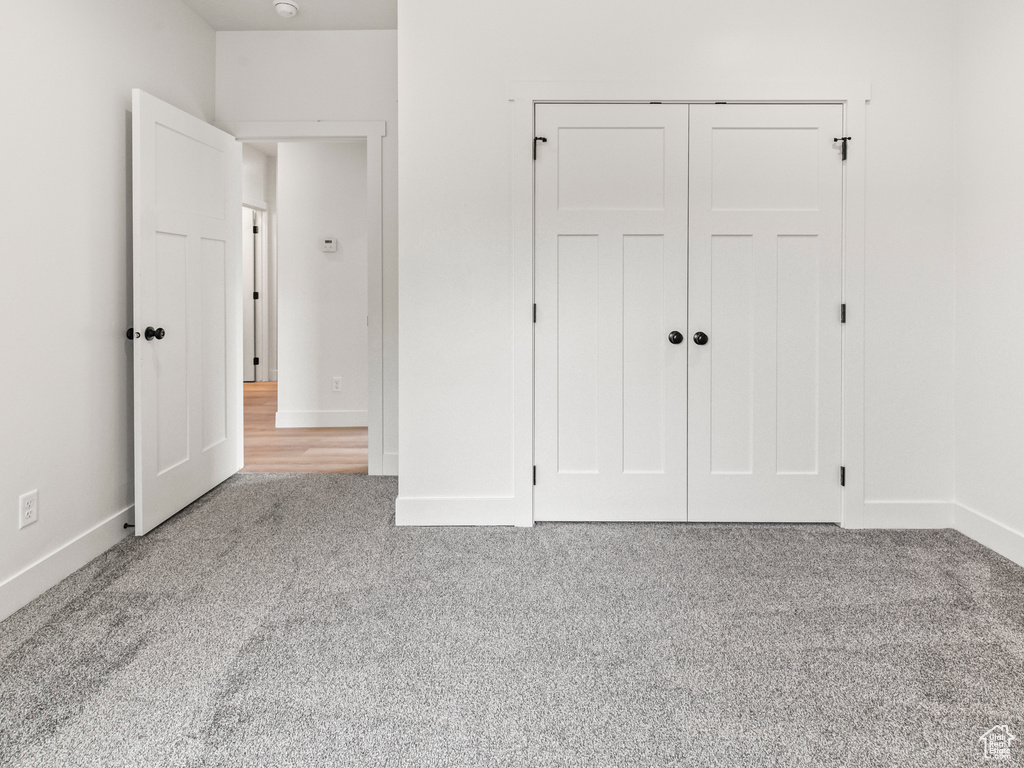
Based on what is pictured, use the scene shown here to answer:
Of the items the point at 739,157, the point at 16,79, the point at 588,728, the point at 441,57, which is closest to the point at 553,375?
the point at 739,157

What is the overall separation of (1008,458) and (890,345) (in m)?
0.62

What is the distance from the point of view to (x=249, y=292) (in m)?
7.95

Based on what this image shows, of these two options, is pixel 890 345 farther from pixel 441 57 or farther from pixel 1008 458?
pixel 441 57

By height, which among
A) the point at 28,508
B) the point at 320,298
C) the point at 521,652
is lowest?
the point at 521,652

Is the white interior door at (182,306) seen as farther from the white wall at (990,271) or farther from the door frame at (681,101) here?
the white wall at (990,271)

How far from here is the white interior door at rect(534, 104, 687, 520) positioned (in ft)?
9.30

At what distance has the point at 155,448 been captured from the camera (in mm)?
2902

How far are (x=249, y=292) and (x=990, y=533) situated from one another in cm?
756

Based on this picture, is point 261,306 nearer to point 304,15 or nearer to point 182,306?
point 304,15

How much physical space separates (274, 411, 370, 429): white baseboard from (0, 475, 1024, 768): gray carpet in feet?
8.87

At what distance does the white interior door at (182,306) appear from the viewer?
2760 mm

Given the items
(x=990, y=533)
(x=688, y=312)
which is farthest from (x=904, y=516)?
(x=688, y=312)

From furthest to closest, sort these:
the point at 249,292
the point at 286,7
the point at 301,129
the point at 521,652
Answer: the point at 249,292 → the point at 301,129 → the point at 286,7 → the point at 521,652

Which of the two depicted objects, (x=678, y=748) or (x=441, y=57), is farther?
(x=441, y=57)
